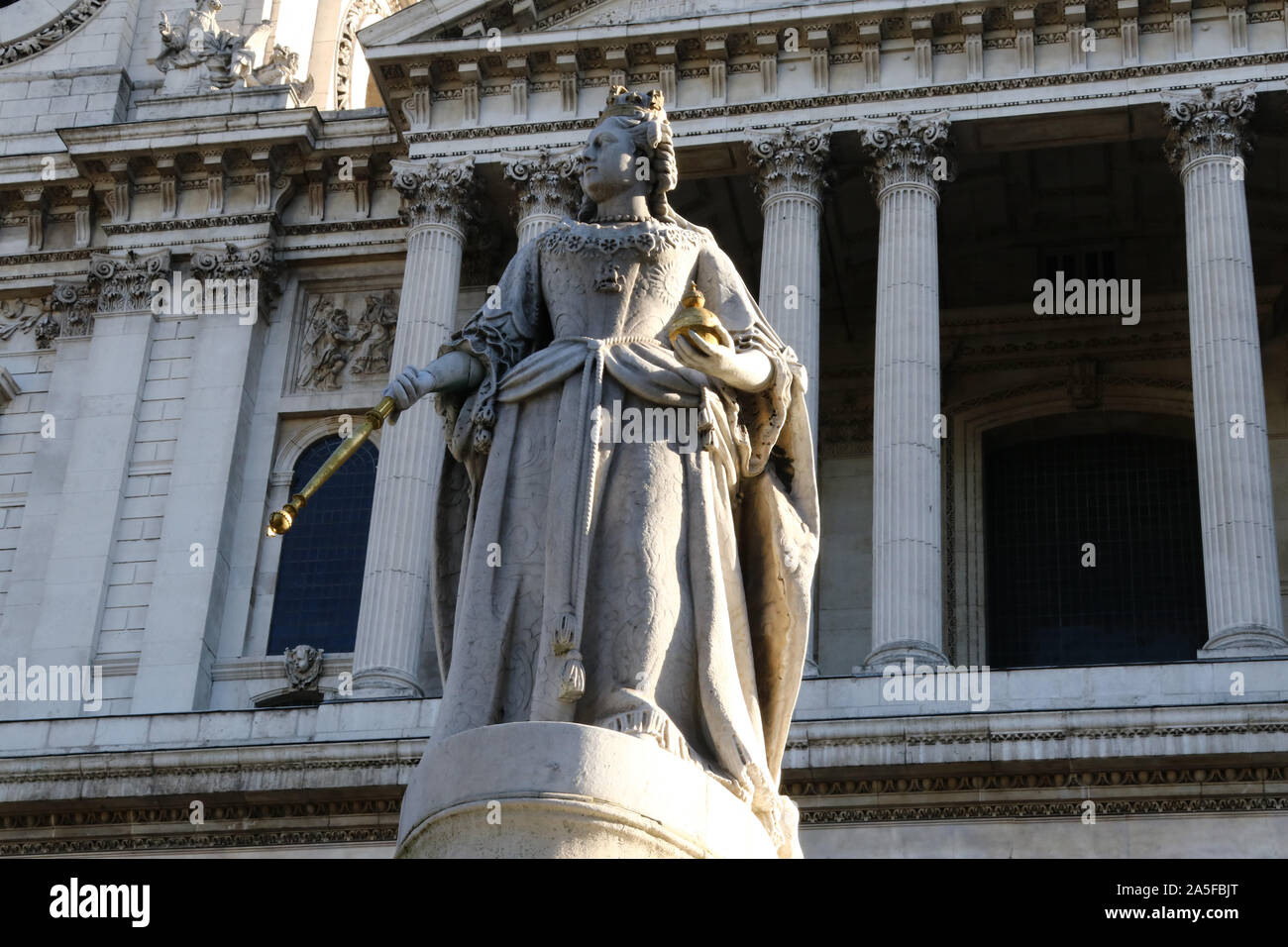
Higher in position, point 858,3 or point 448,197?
point 858,3

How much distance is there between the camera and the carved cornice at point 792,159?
31.9m

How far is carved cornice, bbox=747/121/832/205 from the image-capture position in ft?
105

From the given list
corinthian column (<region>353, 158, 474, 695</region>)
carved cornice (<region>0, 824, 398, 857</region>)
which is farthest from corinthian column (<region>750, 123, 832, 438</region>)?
carved cornice (<region>0, 824, 398, 857</region>)

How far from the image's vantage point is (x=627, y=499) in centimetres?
907

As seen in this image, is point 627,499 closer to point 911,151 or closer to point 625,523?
point 625,523

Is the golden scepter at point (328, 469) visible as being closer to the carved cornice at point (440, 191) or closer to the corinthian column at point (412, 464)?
the corinthian column at point (412, 464)

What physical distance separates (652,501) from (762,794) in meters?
1.18

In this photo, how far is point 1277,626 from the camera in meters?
27.2

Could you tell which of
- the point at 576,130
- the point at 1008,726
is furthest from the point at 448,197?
the point at 1008,726

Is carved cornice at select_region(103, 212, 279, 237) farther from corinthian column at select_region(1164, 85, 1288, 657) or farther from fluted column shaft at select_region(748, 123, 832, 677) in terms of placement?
corinthian column at select_region(1164, 85, 1288, 657)

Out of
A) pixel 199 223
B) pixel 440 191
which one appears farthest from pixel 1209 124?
pixel 199 223

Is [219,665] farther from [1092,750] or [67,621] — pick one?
[1092,750]

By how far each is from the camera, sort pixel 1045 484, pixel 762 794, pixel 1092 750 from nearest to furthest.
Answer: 1. pixel 762 794
2. pixel 1092 750
3. pixel 1045 484
